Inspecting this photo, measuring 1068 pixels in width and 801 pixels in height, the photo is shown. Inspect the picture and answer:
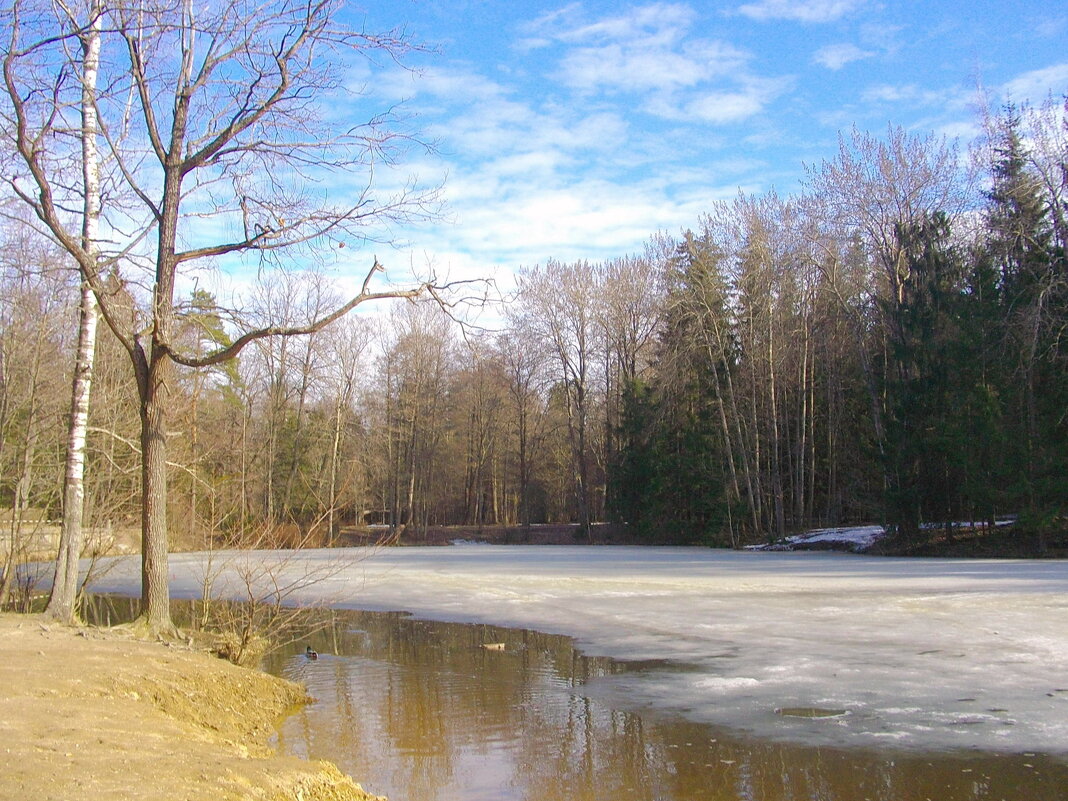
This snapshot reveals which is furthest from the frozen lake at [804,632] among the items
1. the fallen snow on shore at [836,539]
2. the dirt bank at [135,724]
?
the fallen snow on shore at [836,539]

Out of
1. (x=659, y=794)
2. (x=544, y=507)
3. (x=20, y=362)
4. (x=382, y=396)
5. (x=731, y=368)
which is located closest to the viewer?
(x=659, y=794)

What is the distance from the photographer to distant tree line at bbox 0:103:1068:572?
15148 millimetres

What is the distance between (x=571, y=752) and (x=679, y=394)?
33174 millimetres

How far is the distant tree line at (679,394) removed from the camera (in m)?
15.1

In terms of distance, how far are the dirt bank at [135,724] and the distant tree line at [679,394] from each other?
1.96m

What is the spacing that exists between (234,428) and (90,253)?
3015cm

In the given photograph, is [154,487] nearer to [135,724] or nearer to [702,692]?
[135,724]

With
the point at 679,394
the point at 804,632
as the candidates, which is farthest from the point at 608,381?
the point at 804,632

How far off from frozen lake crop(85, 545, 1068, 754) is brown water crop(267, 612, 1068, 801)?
32 cm

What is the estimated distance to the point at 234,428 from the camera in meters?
38.4

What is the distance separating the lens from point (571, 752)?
7.07 meters

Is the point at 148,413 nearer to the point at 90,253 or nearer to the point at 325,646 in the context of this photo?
the point at 90,253

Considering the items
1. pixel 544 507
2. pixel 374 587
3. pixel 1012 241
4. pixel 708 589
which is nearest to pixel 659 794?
pixel 708 589

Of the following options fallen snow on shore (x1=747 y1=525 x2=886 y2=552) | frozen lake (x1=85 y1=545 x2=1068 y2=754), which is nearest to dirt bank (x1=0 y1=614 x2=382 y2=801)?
frozen lake (x1=85 y1=545 x2=1068 y2=754)
